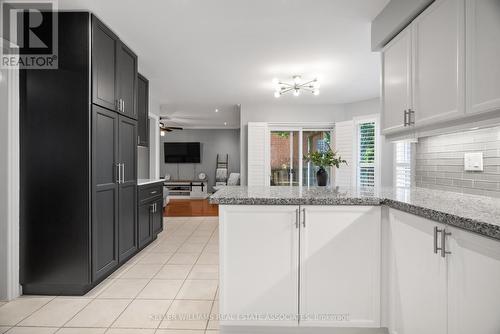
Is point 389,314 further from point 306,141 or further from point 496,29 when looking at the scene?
point 306,141

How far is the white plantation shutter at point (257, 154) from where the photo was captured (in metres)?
6.27

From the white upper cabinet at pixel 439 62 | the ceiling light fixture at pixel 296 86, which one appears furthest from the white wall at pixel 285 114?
the white upper cabinet at pixel 439 62

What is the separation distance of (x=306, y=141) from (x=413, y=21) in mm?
4806

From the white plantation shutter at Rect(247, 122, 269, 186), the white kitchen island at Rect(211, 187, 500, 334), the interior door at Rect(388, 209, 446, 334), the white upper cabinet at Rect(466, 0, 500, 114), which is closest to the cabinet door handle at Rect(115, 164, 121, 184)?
the white kitchen island at Rect(211, 187, 500, 334)

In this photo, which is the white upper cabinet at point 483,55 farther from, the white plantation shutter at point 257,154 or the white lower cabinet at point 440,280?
the white plantation shutter at point 257,154

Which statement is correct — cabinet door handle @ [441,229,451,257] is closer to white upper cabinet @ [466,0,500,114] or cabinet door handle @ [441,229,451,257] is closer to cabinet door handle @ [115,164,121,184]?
white upper cabinet @ [466,0,500,114]

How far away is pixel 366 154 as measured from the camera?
5.92m

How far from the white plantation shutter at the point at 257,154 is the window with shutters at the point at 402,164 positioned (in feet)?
8.32

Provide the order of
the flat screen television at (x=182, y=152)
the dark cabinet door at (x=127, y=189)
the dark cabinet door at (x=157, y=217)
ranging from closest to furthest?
the dark cabinet door at (x=127, y=189) < the dark cabinet door at (x=157, y=217) < the flat screen television at (x=182, y=152)

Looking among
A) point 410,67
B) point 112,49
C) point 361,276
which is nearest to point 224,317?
point 361,276

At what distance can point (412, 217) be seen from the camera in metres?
1.46

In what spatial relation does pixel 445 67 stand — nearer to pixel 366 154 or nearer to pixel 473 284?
pixel 473 284

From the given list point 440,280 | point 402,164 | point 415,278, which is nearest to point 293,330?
point 415,278

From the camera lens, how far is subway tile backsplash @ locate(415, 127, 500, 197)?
1.73 meters
